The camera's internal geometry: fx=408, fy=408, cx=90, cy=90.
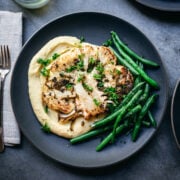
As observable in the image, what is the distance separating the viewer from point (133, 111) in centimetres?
426

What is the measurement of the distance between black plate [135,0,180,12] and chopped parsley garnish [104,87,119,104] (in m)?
1.04

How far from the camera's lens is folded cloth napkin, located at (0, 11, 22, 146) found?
454 centimetres

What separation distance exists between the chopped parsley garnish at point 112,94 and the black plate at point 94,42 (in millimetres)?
425

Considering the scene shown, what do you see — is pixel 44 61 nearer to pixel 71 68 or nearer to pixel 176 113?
pixel 71 68

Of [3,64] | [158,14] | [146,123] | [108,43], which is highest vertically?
[158,14]

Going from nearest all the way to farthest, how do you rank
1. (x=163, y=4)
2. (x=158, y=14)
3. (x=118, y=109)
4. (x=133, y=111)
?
1. (x=133, y=111)
2. (x=118, y=109)
3. (x=163, y=4)
4. (x=158, y=14)

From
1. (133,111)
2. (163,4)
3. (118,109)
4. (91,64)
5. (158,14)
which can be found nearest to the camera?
(133,111)

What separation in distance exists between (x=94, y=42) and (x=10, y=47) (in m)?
0.96

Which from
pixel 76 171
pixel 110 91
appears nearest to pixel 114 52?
pixel 110 91

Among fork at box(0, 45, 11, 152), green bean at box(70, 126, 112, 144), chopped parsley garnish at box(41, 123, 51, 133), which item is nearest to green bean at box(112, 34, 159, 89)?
green bean at box(70, 126, 112, 144)

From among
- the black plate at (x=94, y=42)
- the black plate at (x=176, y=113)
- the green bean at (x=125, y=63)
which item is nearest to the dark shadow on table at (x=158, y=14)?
the black plate at (x=94, y=42)

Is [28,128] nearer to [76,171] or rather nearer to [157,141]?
[76,171]

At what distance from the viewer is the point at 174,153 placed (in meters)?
4.50

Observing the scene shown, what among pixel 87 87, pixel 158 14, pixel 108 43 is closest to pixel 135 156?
pixel 87 87
